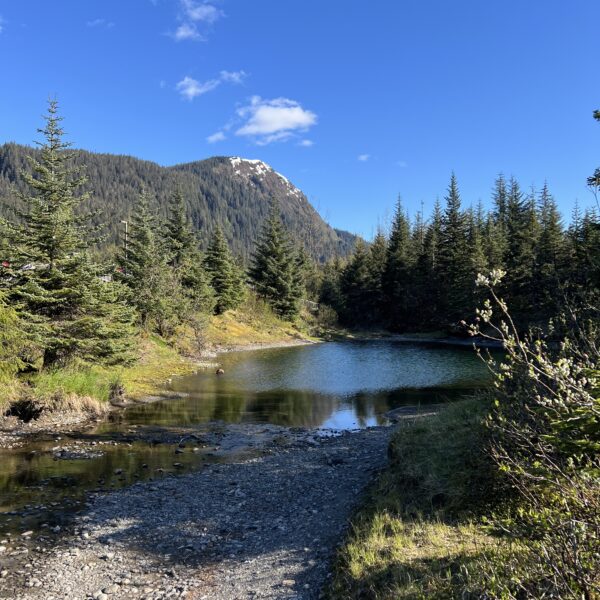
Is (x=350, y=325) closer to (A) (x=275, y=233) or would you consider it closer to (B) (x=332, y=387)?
(A) (x=275, y=233)

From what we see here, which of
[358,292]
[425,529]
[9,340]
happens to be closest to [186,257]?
[9,340]

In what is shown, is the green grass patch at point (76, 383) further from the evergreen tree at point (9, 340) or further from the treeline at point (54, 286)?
the evergreen tree at point (9, 340)

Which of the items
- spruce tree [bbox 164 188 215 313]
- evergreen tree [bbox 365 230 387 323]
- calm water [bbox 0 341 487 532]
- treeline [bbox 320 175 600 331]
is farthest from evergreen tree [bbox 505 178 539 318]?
spruce tree [bbox 164 188 215 313]

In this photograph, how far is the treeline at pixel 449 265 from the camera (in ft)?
167

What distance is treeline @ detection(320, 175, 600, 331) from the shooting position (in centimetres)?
5097

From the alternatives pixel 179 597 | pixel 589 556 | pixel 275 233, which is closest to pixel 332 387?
pixel 179 597

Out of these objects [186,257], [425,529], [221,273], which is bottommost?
[425,529]

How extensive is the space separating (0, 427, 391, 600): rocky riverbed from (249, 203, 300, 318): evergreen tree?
50285 mm

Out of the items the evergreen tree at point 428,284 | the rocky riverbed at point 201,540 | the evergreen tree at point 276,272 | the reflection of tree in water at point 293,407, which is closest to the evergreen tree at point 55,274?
the reflection of tree in water at point 293,407

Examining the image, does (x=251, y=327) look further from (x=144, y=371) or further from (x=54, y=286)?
(x=54, y=286)

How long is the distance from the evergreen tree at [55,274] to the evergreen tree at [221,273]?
33.8 m

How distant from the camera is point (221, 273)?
55.4 meters

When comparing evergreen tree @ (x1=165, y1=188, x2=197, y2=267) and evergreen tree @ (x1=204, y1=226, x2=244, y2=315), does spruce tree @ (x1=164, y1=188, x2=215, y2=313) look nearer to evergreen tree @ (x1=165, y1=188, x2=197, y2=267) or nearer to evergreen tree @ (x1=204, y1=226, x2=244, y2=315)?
evergreen tree @ (x1=165, y1=188, x2=197, y2=267)

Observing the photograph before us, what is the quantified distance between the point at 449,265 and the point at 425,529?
61.3m
